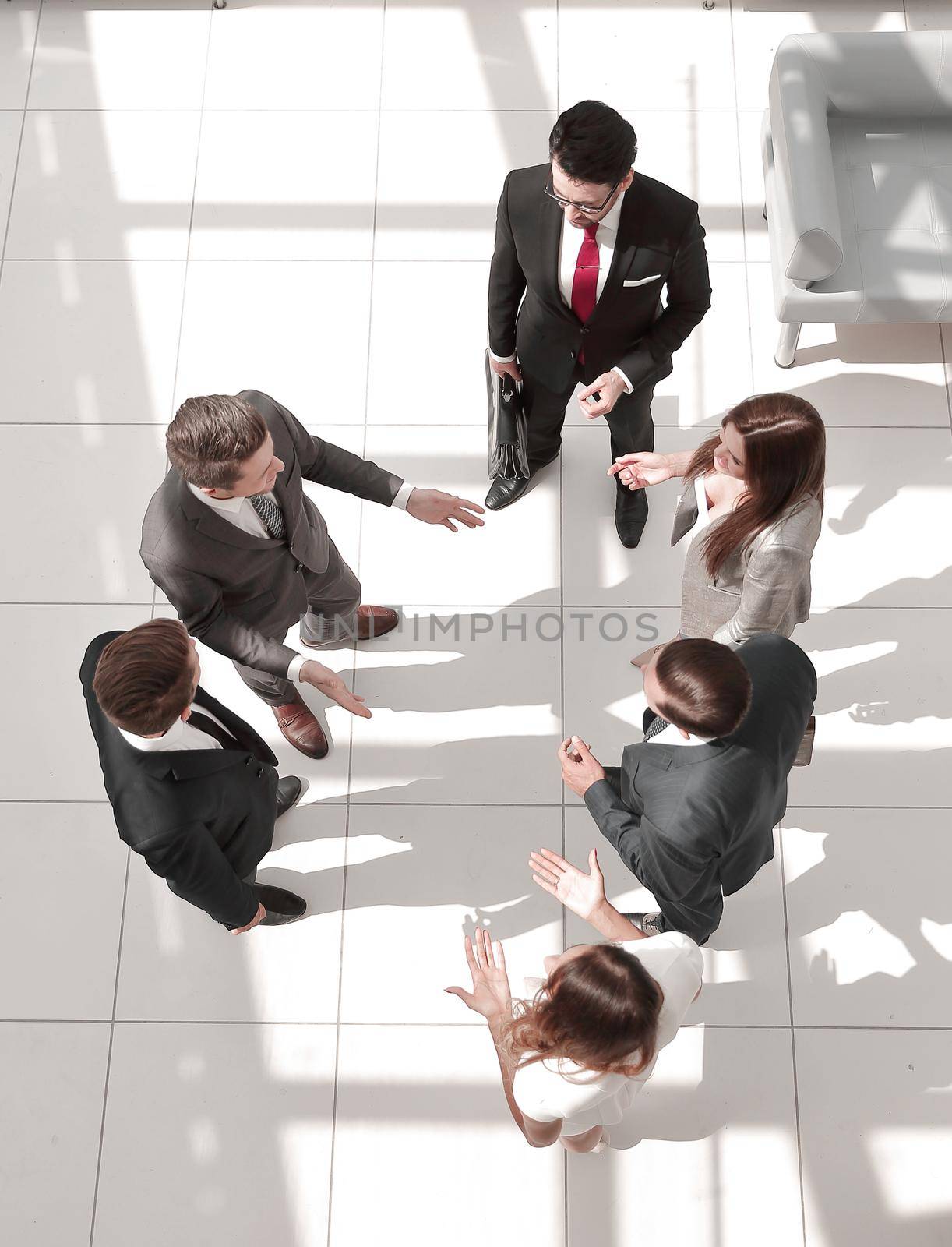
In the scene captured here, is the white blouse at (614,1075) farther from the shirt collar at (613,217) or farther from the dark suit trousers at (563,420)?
the shirt collar at (613,217)

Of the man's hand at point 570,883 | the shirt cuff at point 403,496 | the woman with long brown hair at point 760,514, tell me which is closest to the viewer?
the woman with long brown hair at point 760,514

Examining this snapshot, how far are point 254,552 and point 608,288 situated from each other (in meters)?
1.26

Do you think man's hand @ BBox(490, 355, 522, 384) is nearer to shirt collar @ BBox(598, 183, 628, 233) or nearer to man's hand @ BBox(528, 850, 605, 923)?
shirt collar @ BBox(598, 183, 628, 233)

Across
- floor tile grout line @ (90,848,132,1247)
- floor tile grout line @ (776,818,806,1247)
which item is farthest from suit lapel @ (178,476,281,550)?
floor tile grout line @ (776,818,806,1247)

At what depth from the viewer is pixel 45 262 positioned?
14.0ft

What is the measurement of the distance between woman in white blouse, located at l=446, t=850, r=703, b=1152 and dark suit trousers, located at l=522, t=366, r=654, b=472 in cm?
155

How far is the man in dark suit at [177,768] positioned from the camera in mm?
2225

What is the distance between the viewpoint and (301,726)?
11.4 feet

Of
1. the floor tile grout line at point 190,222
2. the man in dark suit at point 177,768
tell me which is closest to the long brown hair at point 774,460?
the man in dark suit at point 177,768

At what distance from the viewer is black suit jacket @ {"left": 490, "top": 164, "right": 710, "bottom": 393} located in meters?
2.78

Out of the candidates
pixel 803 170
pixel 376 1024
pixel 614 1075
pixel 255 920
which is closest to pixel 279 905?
pixel 255 920

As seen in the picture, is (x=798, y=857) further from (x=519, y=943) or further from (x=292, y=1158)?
(x=292, y=1158)

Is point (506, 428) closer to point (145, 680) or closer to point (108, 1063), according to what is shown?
point (145, 680)

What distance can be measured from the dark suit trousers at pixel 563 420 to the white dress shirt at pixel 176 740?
167 centimetres
